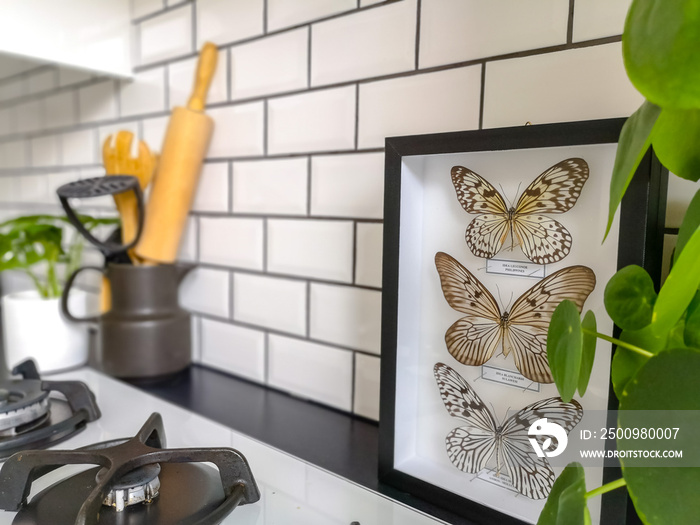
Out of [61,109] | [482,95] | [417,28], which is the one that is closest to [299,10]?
[417,28]

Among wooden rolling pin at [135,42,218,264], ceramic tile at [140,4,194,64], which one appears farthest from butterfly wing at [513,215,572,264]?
ceramic tile at [140,4,194,64]

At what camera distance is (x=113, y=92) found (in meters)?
0.97

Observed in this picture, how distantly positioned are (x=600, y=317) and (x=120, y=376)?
650 mm

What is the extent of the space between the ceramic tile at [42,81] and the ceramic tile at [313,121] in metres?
0.71

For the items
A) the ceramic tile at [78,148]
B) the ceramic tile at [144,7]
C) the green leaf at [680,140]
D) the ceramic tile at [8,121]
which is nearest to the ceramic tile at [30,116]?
the ceramic tile at [8,121]

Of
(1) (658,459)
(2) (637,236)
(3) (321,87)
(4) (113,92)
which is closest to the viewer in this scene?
(1) (658,459)

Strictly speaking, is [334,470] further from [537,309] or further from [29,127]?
[29,127]

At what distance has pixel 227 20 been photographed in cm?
75

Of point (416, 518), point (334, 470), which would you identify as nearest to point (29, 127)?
point (334, 470)

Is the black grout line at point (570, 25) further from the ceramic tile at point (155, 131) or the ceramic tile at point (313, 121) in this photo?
the ceramic tile at point (155, 131)

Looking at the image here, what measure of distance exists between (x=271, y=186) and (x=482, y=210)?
→ 369mm

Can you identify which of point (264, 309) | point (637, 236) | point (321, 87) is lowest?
point (264, 309)

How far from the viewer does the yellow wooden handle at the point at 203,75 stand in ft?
2.49

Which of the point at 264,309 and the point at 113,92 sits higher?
the point at 113,92
